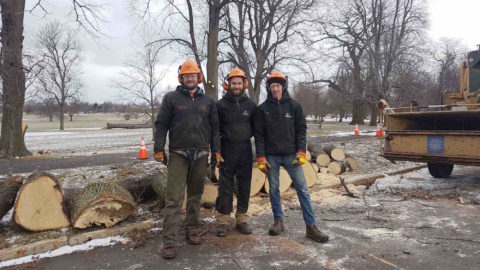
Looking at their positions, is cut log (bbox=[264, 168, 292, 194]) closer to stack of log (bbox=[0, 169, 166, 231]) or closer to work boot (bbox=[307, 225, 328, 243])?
work boot (bbox=[307, 225, 328, 243])

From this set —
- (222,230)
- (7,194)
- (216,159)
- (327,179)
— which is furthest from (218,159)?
(327,179)

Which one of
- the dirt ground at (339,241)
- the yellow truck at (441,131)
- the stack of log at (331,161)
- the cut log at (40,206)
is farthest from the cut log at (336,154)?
the cut log at (40,206)

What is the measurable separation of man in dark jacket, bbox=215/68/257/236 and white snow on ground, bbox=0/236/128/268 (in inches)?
51.1

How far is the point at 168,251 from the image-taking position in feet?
11.8

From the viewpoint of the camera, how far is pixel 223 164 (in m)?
4.33

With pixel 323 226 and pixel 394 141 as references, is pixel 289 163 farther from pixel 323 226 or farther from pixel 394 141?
pixel 394 141

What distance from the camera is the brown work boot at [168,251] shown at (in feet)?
11.7

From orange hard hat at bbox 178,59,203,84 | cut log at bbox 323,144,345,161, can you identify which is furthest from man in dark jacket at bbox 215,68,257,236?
cut log at bbox 323,144,345,161

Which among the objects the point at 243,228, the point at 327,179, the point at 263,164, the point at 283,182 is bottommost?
the point at 243,228

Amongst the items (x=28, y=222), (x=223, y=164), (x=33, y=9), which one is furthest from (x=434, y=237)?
(x=33, y=9)

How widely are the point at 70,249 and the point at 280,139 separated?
2.80 metres

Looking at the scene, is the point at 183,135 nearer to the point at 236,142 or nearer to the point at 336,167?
the point at 236,142

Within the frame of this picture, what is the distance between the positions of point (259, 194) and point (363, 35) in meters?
26.0

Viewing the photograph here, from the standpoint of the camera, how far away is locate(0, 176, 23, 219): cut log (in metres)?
4.26
